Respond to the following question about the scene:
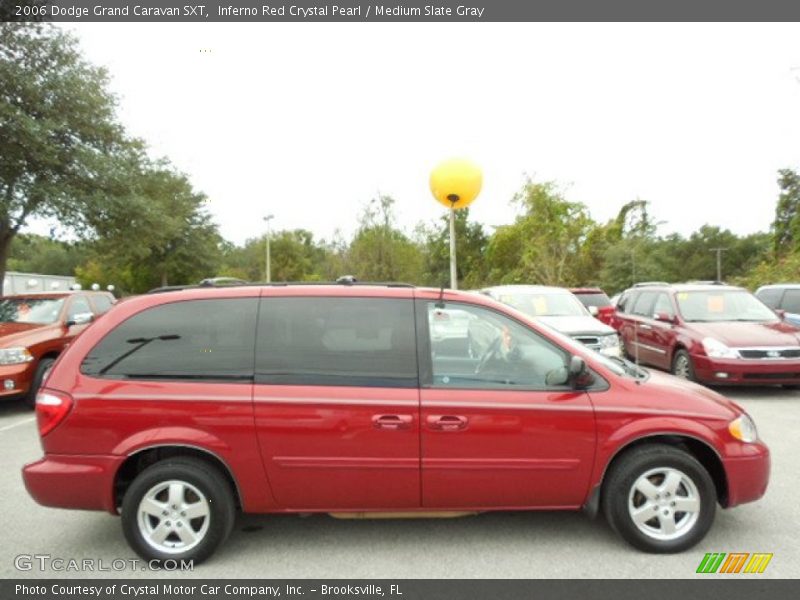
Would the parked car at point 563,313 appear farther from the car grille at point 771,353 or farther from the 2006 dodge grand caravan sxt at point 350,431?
the 2006 dodge grand caravan sxt at point 350,431

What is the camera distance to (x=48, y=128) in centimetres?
1342

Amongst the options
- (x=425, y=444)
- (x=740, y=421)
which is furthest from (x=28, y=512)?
(x=740, y=421)

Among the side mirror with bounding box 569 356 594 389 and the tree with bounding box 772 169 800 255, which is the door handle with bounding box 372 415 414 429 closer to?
the side mirror with bounding box 569 356 594 389

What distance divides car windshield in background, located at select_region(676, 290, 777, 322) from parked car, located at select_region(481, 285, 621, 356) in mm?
1241

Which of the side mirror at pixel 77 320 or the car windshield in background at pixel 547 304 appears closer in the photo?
the side mirror at pixel 77 320

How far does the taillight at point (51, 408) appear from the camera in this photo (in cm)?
366

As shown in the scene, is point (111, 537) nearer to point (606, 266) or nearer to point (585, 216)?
point (585, 216)

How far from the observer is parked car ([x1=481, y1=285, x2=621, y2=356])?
29.6 feet

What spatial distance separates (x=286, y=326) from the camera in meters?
3.86

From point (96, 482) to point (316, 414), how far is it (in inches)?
54.0

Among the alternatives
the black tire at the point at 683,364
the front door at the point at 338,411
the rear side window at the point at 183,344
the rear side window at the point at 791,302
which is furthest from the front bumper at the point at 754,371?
the rear side window at the point at 183,344

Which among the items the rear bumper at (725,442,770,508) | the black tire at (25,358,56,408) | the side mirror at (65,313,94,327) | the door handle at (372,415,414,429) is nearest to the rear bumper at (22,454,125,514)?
the door handle at (372,415,414,429)

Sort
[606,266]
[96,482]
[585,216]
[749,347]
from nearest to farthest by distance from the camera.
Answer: [96,482]
[749,347]
[585,216]
[606,266]
